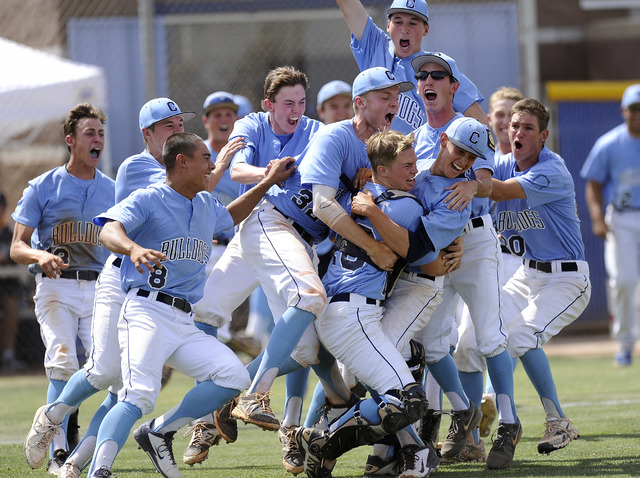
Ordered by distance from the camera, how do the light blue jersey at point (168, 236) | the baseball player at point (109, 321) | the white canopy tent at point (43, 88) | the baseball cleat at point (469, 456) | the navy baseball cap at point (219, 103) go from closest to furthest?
the light blue jersey at point (168, 236)
the baseball player at point (109, 321)
the baseball cleat at point (469, 456)
the navy baseball cap at point (219, 103)
the white canopy tent at point (43, 88)

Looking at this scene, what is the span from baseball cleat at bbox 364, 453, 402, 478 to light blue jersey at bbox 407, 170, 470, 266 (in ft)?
3.36

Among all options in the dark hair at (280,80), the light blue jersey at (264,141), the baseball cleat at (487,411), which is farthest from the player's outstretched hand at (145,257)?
the baseball cleat at (487,411)

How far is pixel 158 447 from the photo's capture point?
5.10 metres

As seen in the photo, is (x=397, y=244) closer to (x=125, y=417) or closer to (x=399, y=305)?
(x=399, y=305)

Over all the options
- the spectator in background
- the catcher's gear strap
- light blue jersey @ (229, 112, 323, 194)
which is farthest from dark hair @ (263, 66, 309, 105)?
the spectator in background

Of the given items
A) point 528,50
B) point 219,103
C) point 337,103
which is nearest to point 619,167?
point 528,50

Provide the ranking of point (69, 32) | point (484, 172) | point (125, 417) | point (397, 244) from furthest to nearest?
point (69, 32), point (484, 172), point (397, 244), point (125, 417)

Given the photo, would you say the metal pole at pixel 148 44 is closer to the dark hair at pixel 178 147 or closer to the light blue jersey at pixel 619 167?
the light blue jersey at pixel 619 167

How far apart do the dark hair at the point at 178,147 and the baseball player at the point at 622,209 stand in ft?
20.9

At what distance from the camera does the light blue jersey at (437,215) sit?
17.6 ft

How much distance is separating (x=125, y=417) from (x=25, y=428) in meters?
3.18

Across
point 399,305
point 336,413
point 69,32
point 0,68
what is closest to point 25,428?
point 336,413

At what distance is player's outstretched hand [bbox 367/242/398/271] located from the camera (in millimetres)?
5332

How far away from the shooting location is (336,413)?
19.2ft
